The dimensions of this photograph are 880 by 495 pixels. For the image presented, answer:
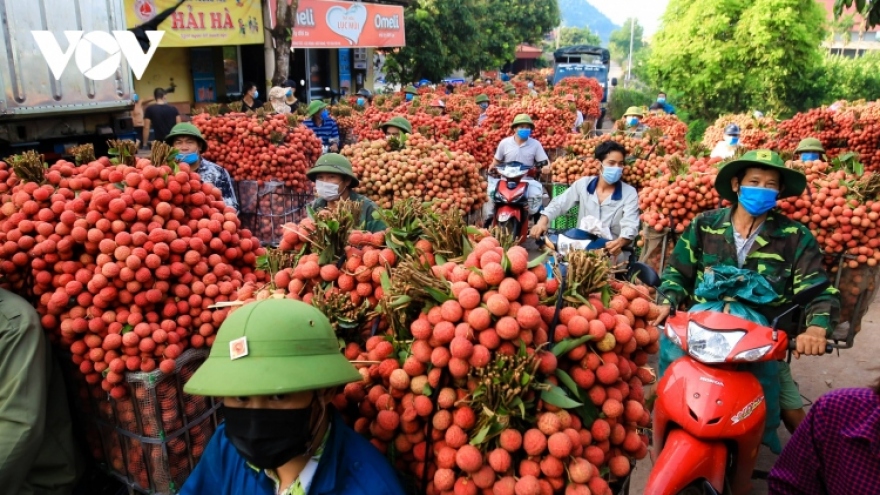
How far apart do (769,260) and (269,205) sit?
16.5ft

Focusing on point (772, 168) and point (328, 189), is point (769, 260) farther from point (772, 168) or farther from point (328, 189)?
point (328, 189)

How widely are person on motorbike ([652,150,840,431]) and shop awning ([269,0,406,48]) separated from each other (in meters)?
14.2

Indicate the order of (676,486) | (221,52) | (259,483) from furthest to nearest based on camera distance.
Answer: (221,52), (676,486), (259,483)

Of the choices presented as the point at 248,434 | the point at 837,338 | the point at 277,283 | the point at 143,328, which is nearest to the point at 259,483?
the point at 248,434

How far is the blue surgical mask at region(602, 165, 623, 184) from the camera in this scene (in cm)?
541

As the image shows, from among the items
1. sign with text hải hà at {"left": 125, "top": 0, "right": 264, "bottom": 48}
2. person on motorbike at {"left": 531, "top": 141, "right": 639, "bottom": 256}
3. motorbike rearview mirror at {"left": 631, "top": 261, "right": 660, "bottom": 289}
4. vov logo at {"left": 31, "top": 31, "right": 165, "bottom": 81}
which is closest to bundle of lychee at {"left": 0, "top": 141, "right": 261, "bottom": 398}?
motorbike rearview mirror at {"left": 631, "top": 261, "right": 660, "bottom": 289}

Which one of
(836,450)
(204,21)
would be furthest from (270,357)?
(204,21)

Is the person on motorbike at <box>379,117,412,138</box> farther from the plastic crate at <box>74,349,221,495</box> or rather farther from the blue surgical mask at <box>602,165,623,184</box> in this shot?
the plastic crate at <box>74,349,221,495</box>

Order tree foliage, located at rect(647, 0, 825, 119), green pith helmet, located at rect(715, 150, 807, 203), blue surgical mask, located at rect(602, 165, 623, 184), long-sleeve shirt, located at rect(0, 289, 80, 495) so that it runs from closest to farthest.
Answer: long-sleeve shirt, located at rect(0, 289, 80, 495)
green pith helmet, located at rect(715, 150, 807, 203)
blue surgical mask, located at rect(602, 165, 623, 184)
tree foliage, located at rect(647, 0, 825, 119)

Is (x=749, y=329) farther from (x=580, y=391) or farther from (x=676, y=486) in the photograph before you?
(x=580, y=391)

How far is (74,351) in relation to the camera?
274 centimetres

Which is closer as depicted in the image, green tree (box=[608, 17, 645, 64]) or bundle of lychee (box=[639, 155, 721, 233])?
bundle of lychee (box=[639, 155, 721, 233])

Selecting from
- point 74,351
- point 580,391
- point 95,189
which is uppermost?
point 95,189

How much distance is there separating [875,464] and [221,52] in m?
17.0
